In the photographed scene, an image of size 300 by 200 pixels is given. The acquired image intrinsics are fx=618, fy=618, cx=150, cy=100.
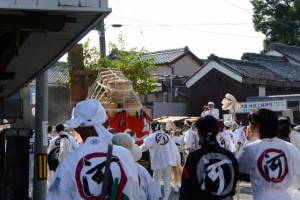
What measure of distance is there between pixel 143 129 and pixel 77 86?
2376mm

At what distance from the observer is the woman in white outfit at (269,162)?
6.35 meters

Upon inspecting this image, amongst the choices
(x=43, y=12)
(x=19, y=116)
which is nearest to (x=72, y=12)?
(x=43, y=12)

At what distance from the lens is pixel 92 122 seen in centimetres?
496

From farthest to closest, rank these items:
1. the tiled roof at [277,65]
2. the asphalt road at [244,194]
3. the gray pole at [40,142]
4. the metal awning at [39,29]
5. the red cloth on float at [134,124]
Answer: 1. the tiled roof at [277,65]
2. the asphalt road at [244,194]
3. the red cloth on float at [134,124]
4. the gray pole at [40,142]
5. the metal awning at [39,29]

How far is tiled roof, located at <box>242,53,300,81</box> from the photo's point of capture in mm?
39062

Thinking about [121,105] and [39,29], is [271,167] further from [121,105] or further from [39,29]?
[121,105]

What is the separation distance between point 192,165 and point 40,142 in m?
5.00

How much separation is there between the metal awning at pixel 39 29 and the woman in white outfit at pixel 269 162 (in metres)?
2.01

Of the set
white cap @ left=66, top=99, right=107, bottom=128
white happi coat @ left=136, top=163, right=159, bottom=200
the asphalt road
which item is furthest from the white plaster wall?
white cap @ left=66, top=99, right=107, bottom=128

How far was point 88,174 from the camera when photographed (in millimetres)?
4754

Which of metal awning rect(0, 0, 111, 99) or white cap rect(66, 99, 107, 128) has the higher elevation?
metal awning rect(0, 0, 111, 99)

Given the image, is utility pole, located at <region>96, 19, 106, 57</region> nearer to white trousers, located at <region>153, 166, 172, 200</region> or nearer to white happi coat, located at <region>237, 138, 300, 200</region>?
white trousers, located at <region>153, 166, 172, 200</region>

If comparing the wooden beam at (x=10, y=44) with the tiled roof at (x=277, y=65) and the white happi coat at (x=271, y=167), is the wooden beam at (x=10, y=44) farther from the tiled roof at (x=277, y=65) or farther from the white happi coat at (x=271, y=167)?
the tiled roof at (x=277, y=65)

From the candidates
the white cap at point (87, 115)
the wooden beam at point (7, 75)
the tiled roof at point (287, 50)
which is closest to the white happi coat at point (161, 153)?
the wooden beam at point (7, 75)
